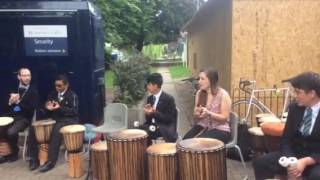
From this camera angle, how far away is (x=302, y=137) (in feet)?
15.0

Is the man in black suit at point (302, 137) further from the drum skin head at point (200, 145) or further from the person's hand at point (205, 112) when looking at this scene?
the person's hand at point (205, 112)

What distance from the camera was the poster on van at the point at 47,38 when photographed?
8.69 m

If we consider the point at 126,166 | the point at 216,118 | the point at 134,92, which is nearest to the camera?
the point at 126,166

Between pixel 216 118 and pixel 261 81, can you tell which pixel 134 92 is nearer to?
pixel 261 81

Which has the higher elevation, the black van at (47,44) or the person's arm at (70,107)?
the black van at (47,44)

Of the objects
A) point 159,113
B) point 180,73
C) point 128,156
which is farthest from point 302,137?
point 180,73

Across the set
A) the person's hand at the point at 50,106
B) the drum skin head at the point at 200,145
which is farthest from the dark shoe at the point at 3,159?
the drum skin head at the point at 200,145

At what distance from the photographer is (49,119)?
24.3 feet

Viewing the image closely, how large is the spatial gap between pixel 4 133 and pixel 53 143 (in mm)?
898

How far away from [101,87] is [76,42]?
1.68 metres

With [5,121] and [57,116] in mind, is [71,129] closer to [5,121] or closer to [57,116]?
[57,116]

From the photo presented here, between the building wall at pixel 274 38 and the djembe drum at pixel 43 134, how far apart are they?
3.53m

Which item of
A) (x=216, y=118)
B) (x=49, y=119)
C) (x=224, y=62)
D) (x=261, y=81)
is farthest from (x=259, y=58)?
(x=49, y=119)

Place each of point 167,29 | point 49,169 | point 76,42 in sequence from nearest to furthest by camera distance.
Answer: point 49,169 → point 76,42 → point 167,29
